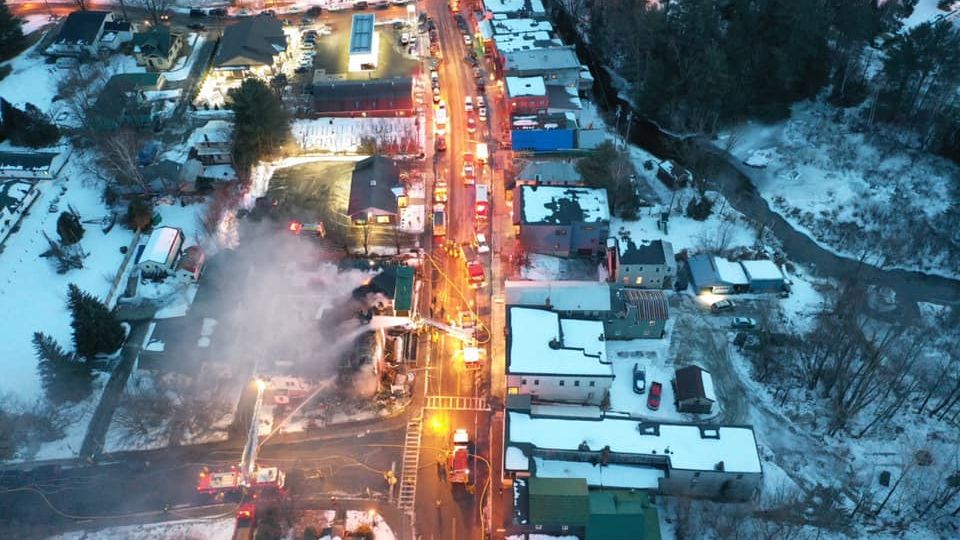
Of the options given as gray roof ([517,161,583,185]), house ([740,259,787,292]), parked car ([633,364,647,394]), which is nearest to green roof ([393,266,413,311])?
gray roof ([517,161,583,185])

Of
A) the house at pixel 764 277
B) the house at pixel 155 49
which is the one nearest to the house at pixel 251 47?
the house at pixel 155 49

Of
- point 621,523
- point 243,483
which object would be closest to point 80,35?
point 243,483

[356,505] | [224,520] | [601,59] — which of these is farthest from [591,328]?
[601,59]

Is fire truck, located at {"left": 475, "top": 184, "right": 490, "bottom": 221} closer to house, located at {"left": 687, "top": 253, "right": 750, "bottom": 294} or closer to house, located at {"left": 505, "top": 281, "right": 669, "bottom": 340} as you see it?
house, located at {"left": 505, "top": 281, "right": 669, "bottom": 340}

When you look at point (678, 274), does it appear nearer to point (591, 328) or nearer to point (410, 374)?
point (591, 328)

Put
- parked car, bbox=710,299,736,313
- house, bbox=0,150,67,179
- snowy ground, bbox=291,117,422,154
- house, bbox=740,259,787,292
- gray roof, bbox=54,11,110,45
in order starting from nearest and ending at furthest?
1. parked car, bbox=710,299,736,313
2. house, bbox=740,259,787,292
3. house, bbox=0,150,67,179
4. snowy ground, bbox=291,117,422,154
5. gray roof, bbox=54,11,110,45

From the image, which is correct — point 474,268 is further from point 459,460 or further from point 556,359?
point 459,460

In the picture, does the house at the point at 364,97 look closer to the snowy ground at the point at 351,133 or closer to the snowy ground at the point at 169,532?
the snowy ground at the point at 351,133
